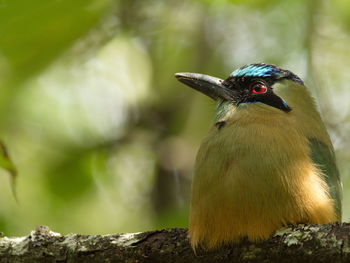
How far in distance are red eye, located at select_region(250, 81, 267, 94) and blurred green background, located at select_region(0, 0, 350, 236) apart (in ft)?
4.51

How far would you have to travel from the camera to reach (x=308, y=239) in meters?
4.46

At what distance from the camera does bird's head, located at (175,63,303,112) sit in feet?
19.4

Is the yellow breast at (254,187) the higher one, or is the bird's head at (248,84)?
the bird's head at (248,84)

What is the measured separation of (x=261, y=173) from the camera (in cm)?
496

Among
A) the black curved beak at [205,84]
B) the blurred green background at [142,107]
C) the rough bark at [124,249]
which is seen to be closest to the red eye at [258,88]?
the black curved beak at [205,84]

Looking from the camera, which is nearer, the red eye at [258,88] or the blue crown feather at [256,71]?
the red eye at [258,88]

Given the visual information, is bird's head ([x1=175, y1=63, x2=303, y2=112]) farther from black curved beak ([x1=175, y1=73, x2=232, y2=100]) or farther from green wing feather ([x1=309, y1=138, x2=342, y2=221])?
green wing feather ([x1=309, y1=138, x2=342, y2=221])

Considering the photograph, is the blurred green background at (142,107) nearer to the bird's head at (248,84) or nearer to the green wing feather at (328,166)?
the bird's head at (248,84)

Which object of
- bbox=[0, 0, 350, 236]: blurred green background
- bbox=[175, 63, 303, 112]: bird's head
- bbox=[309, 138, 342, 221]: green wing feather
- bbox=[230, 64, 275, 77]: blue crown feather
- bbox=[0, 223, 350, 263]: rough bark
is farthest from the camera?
bbox=[0, 0, 350, 236]: blurred green background

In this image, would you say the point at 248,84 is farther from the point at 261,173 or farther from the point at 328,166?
the point at 261,173

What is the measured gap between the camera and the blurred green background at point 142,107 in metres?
7.71

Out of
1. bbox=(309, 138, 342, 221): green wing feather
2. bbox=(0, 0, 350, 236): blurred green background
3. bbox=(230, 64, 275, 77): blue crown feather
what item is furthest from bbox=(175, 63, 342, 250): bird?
bbox=(0, 0, 350, 236): blurred green background

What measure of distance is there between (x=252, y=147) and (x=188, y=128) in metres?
2.97

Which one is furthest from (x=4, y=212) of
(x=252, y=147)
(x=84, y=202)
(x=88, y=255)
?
(x=252, y=147)
